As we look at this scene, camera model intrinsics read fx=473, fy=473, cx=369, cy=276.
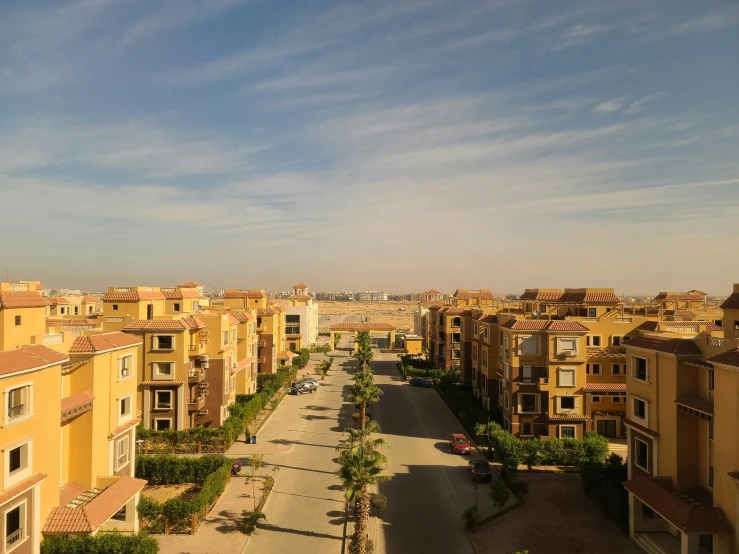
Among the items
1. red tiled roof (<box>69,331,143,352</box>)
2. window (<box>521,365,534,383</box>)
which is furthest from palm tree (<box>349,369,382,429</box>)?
red tiled roof (<box>69,331,143,352</box>)

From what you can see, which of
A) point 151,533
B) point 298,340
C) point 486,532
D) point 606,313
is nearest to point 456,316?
point 606,313

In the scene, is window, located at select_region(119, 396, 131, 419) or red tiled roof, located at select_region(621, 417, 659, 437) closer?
red tiled roof, located at select_region(621, 417, 659, 437)

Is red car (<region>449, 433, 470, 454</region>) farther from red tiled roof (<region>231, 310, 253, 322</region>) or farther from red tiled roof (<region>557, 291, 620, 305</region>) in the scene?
red tiled roof (<region>231, 310, 253, 322</region>)

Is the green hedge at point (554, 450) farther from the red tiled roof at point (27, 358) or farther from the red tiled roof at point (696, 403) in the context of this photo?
the red tiled roof at point (27, 358)

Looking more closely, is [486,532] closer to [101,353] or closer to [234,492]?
[234,492]

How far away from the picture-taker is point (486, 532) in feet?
88.3

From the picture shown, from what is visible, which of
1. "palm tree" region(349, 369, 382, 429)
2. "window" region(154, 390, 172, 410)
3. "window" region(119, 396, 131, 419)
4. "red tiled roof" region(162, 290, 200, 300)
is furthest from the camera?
"red tiled roof" region(162, 290, 200, 300)

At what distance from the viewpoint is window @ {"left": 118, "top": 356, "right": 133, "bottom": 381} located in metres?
28.9

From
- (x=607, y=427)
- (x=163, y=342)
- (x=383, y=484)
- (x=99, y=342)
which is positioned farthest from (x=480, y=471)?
(x=163, y=342)

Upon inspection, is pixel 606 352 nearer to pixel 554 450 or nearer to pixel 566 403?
pixel 566 403

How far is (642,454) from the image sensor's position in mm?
27047

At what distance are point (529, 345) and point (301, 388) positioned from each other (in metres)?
34.8

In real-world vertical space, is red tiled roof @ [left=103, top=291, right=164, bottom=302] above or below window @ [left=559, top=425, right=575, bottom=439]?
above

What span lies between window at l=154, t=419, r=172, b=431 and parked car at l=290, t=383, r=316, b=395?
83.3 ft
